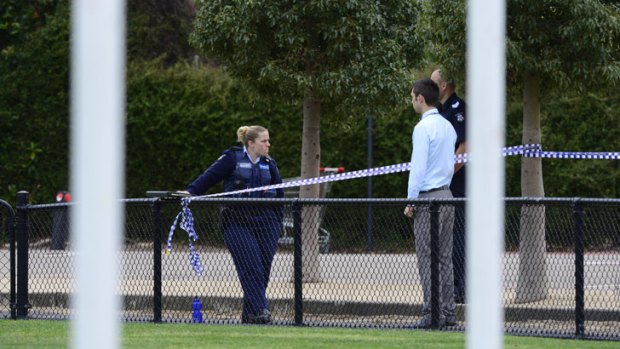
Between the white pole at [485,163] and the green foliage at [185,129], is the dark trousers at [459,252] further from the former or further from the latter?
the green foliage at [185,129]

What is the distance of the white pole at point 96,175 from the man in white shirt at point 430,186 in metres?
6.79

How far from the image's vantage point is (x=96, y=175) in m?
3.02

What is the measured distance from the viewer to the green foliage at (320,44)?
43.7ft

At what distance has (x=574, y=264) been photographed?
9523 millimetres

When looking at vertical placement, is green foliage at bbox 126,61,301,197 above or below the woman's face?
above

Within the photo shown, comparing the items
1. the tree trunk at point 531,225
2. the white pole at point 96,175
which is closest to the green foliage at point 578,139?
the tree trunk at point 531,225

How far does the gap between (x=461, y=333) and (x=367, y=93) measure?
15.3ft

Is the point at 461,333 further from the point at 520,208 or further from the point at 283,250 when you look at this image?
the point at 283,250

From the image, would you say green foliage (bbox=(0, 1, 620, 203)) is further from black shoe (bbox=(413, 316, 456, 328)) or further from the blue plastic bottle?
black shoe (bbox=(413, 316, 456, 328))

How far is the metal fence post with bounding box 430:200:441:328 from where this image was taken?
9.56 m

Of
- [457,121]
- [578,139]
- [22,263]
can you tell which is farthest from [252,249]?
[578,139]

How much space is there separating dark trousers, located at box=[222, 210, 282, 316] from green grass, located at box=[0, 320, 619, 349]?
27.5 inches

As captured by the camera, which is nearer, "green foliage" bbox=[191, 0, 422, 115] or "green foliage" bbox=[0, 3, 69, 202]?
"green foliage" bbox=[191, 0, 422, 115]

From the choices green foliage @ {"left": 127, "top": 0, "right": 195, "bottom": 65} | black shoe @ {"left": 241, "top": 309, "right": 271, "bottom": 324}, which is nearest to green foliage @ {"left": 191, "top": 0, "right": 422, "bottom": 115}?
black shoe @ {"left": 241, "top": 309, "right": 271, "bottom": 324}
